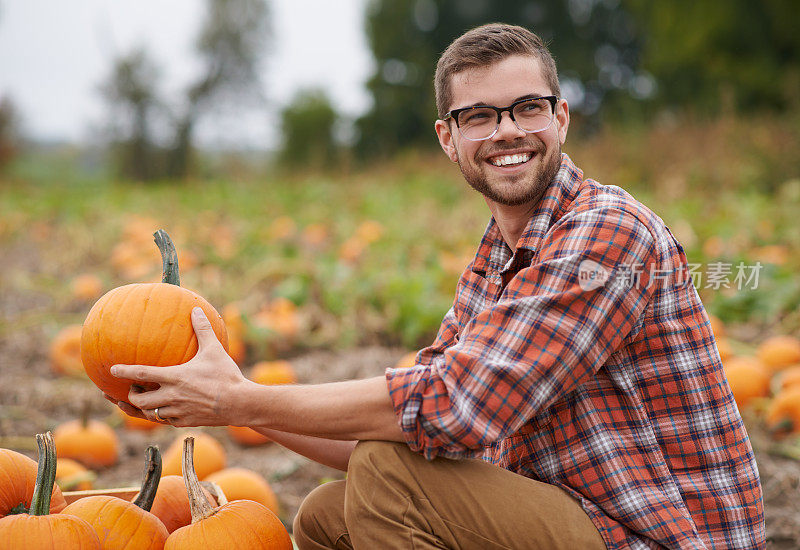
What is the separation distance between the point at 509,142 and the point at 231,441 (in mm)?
2349

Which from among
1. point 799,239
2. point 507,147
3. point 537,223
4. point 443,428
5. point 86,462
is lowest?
point 86,462

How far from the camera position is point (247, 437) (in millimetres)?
3615

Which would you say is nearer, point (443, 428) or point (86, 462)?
point (443, 428)

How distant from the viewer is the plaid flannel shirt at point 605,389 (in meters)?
1.64

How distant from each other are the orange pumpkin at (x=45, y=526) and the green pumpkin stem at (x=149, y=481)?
218 millimetres

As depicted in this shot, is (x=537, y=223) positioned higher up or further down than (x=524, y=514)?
higher up

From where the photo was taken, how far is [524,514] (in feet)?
5.87

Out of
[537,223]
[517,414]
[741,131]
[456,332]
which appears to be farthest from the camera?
[741,131]

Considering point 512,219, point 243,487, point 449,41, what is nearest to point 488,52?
point 512,219

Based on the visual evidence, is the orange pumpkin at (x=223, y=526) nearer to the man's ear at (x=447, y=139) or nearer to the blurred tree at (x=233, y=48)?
the man's ear at (x=447, y=139)

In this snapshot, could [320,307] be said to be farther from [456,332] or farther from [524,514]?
[524,514]

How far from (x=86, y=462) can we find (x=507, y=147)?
7.72 feet

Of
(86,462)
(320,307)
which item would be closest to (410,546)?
(86,462)

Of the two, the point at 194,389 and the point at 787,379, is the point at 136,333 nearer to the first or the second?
the point at 194,389
